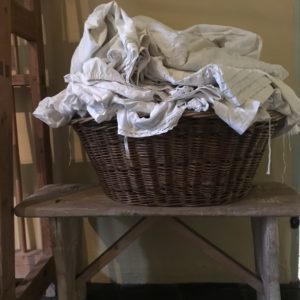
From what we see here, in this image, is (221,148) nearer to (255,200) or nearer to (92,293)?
(255,200)

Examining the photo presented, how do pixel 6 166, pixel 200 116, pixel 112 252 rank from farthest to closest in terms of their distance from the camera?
pixel 112 252, pixel 6 166, pixel 200 116

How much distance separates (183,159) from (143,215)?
0.44 ft

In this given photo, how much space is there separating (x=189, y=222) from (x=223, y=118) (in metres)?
0.54

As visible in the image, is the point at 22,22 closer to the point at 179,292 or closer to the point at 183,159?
the point at 183,159

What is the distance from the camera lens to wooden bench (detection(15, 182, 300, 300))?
0.75 m

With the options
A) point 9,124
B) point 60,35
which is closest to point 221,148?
point 9,124

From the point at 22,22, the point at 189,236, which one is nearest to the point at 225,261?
the point at 189,236

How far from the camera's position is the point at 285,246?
1.13 meters

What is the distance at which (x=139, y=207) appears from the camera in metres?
0.77

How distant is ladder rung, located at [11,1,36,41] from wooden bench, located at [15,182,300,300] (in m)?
0.38

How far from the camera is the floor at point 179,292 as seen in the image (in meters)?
1.12

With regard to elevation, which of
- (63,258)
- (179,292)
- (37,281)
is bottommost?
(179,292)

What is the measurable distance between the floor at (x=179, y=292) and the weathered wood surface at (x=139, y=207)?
1.29ft

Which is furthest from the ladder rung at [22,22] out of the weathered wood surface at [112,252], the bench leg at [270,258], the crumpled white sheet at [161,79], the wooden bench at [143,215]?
the bench leg at [270,258]
